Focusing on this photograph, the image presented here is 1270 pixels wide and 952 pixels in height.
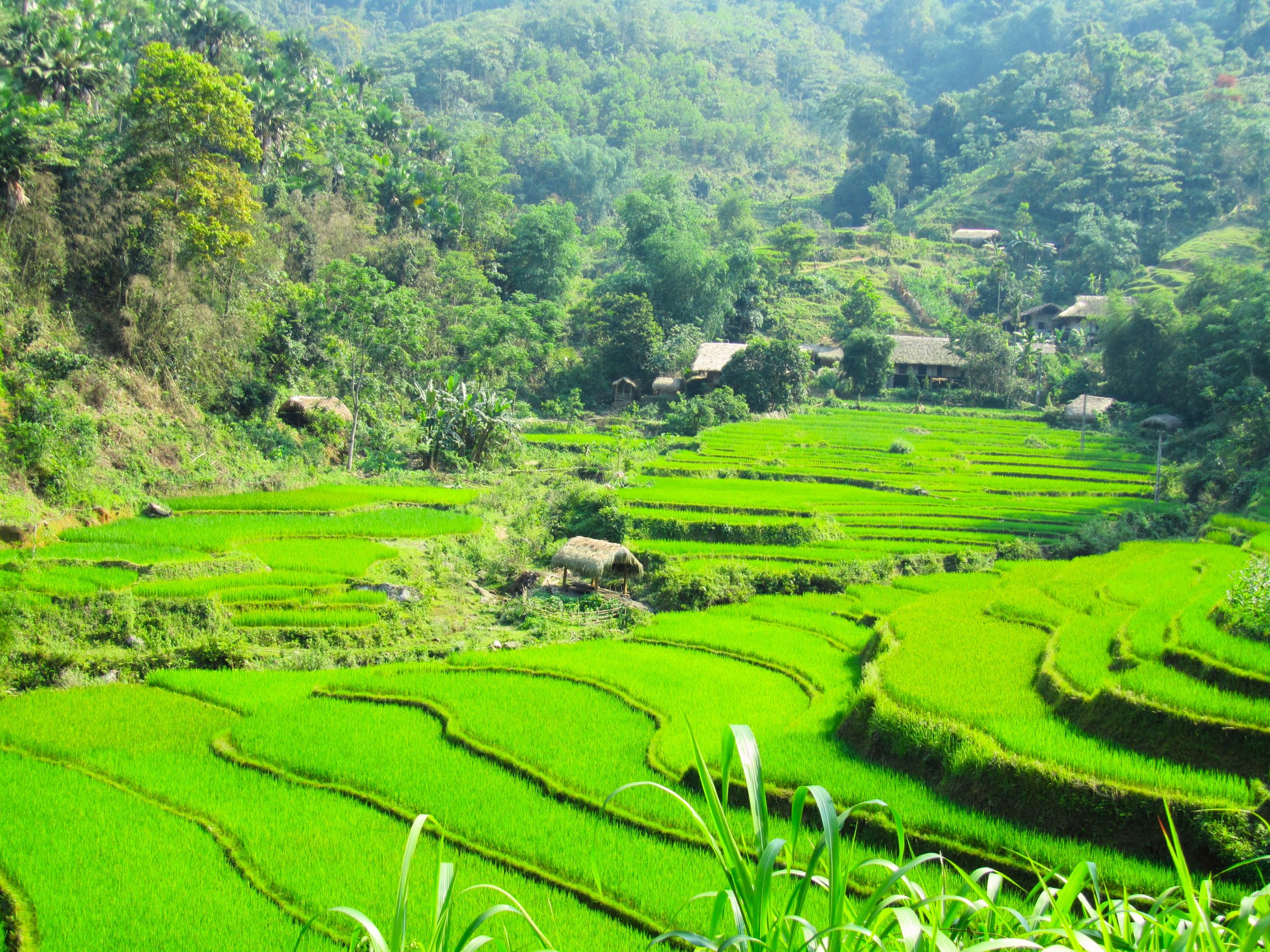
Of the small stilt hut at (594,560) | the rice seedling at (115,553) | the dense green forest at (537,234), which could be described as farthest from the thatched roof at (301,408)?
the small stilt hut at (594,560)

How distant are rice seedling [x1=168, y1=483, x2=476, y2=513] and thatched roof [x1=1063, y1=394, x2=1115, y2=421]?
25.6 metres

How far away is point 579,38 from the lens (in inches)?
3848

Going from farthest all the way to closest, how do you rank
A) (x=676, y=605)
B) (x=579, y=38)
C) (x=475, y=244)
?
(x=579, y=38) → (x=475, y=244) → (x=676, y=605)

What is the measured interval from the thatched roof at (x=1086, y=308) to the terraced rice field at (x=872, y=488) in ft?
52.4

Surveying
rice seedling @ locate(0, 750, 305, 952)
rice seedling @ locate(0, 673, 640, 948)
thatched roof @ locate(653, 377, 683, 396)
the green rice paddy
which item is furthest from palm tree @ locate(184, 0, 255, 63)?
rice seedling @ locate(0, 750, 305, 952)

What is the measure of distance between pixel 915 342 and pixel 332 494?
32768 millimetres

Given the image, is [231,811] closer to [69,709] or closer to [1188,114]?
[69,709]

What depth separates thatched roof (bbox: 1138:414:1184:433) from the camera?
3109 centimetres

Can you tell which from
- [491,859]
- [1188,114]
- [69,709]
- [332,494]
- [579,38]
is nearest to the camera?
[491,859]

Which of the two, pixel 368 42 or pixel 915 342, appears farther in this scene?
pixel 368 42

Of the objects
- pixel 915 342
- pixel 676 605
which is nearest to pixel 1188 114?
pixel 915 342

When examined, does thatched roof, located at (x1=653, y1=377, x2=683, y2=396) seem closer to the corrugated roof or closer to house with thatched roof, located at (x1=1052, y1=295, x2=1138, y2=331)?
house with thatched roof, located at (x1=1052, y1=295, x2=1138, y2=331)

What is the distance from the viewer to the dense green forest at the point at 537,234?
19.2 metres

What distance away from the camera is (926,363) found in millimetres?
41562
